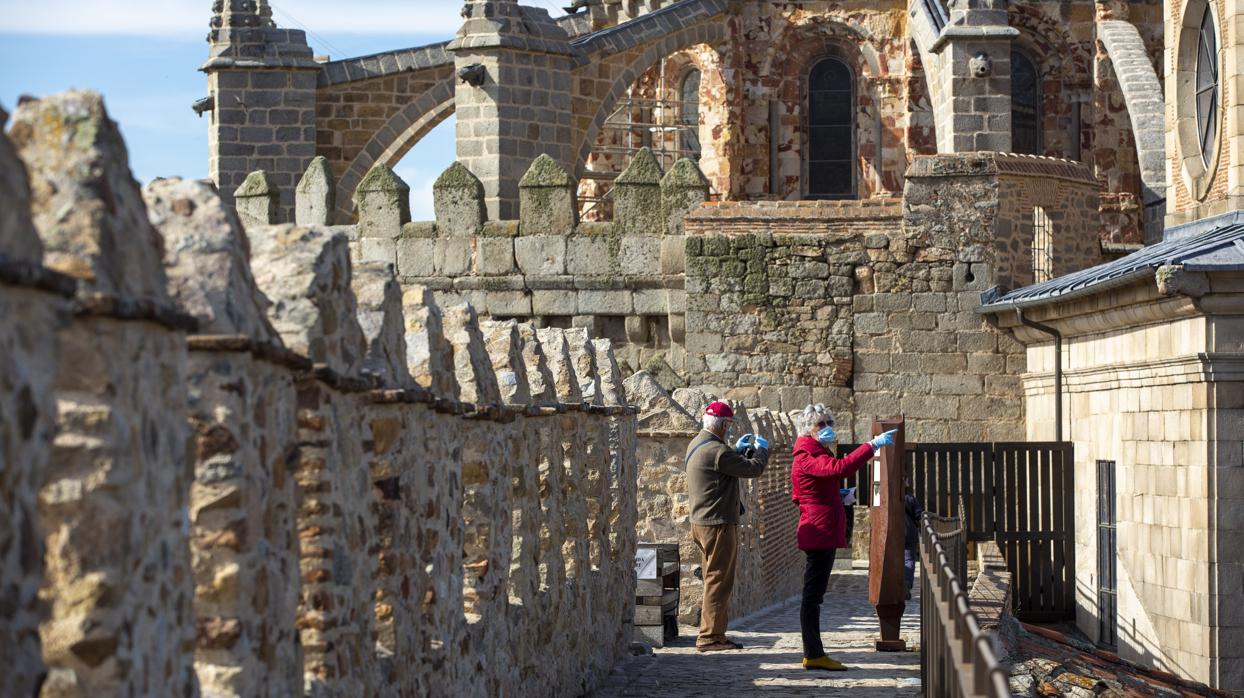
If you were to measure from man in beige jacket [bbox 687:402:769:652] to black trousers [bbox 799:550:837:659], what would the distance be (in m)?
0.68

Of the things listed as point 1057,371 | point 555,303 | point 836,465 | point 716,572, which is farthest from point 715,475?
point 555,303

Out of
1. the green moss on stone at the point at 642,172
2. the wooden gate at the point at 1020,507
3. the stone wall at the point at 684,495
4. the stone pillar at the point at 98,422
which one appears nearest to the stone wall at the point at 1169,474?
the wooden gate at the point at 1020,507

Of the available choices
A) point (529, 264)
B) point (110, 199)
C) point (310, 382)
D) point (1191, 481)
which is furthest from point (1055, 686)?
point (529, 264)

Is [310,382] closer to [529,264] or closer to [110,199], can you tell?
[110,199]

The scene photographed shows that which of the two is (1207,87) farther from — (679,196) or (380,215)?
(380,215)

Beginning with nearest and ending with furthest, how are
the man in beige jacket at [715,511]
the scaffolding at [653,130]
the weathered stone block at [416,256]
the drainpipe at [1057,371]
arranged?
the man in beige jacket at [715,511] < the drainpipe at [1057,371] < the weathered stone block at [416,256] < the scaffolding at [653,130]

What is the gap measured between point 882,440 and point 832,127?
18.7 meters

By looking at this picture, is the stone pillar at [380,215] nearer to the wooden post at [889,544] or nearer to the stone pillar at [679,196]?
the stone pillar at [679,196]

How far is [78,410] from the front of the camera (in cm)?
384

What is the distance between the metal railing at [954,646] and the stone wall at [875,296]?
1211 centimetres

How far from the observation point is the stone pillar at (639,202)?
2203 cm

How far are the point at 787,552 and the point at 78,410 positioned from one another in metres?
15.9

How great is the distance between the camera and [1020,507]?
58.6 ft

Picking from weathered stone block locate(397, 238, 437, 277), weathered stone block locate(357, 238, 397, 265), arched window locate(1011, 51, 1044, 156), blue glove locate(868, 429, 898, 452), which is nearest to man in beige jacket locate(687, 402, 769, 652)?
blue glove locate(868, 429, 898, 452)
